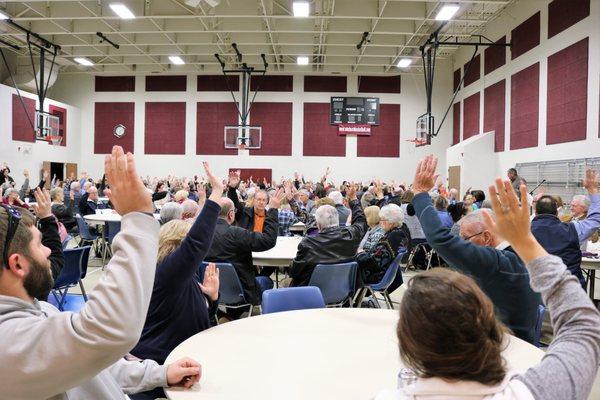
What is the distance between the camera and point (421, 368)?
0.96 metres

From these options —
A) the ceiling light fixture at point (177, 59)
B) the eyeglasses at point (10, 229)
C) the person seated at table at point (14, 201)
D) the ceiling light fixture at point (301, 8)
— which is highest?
the ceiling light fixture at point (177, 59)

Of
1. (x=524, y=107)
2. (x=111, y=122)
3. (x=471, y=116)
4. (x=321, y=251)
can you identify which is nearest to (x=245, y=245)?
(x=321, y=251)

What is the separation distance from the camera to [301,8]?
10.6 m

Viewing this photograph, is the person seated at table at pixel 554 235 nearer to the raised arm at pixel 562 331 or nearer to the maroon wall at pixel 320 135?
the raised arm at pixel 562 331

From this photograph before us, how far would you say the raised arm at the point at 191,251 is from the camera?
2127mm

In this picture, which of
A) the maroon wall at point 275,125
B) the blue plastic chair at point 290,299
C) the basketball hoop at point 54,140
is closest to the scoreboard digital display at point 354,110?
the maroon wall at point 275,125

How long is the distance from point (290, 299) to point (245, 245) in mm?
1237

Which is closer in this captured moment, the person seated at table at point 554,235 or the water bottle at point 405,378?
the water bottle at point 405,378

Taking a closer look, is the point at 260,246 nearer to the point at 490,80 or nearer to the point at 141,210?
the point at 141,210

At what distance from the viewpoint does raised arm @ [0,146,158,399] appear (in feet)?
3.04

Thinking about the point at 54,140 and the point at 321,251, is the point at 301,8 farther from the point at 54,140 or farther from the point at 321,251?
the point at 54,140

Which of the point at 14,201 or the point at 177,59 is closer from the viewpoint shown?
the point at 14,201

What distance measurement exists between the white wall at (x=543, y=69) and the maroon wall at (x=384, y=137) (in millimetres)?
3184

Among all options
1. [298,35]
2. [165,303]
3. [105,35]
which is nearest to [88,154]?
[105,35]
